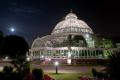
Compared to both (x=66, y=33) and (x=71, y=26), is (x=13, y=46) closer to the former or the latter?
(x=66, y=33)

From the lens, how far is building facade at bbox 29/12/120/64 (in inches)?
2928

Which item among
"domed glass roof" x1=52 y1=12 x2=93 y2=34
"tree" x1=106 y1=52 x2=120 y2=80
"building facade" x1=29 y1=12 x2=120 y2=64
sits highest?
"domed glass roof" x1=52 y1=12 x2=93 y2=34

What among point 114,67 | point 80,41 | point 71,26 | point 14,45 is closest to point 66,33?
point 71,26

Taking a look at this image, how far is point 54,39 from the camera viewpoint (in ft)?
284

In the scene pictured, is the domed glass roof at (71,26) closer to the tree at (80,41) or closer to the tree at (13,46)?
the tree at (80,41)

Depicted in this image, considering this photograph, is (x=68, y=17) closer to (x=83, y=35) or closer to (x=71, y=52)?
(x=83, y=35)

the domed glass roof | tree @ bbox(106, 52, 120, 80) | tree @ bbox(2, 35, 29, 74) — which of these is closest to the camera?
tree @ bbox(106, 52, 120, 80)

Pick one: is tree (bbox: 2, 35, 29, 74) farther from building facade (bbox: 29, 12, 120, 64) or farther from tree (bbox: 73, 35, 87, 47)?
tree (bbox: 73, 35, 87, 47)

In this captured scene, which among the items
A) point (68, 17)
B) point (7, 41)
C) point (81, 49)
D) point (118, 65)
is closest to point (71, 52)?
point (81, 49)

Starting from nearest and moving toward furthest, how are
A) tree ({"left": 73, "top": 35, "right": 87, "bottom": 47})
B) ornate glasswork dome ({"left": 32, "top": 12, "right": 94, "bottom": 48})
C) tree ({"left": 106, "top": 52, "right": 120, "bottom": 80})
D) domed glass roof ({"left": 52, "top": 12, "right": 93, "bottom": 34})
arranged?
tree ({"left": 106, "top": 52, "right": 120, "bottom": 80}) → tree ({"left": 73, "top": 35, "right": 87, "bottom": 47}) → ornate glasswork dome ({"left": 32, "top": 12, "right": 94, "bottom": 48}) → domed glass roof ({"left": 52, "top": 12, "right": 93, "bottom": 34})

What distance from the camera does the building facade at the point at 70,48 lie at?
244ft

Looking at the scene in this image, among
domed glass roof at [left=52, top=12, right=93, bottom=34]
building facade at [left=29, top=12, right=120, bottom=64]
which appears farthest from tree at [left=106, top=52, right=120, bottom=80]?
domed glass roof at [left=52, top=12, right=93, bottom=34]

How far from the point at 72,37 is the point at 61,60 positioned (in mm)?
13748

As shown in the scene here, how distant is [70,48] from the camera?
78812 millimetres
